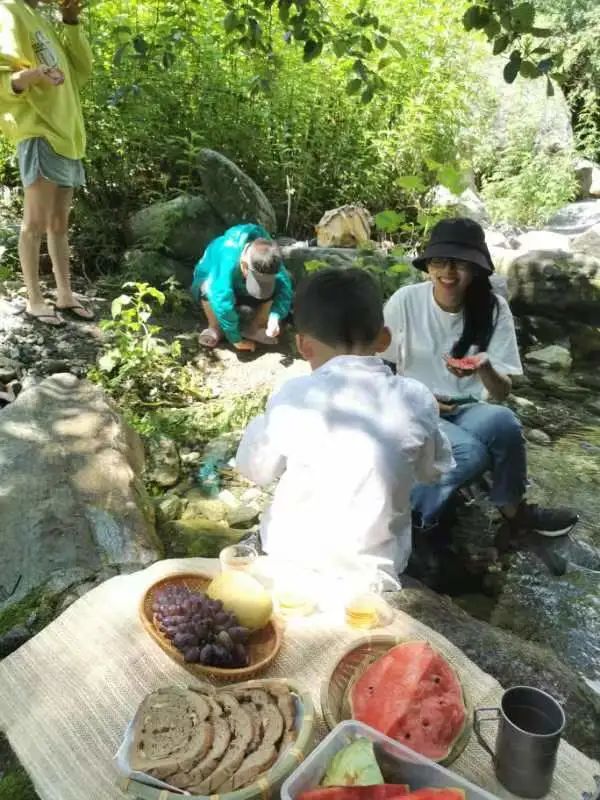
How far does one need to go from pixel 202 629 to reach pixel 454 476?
5.67ft

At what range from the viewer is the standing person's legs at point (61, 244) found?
190 inches

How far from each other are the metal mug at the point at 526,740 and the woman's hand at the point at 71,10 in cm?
476

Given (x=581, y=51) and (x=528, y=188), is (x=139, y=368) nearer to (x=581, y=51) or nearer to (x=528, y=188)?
(x=528, y=188)

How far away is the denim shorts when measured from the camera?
14.9 ft

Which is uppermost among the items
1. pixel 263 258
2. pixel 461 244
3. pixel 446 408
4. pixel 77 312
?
pixel 461 244

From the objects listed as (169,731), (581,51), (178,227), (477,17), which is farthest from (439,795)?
(581,51)

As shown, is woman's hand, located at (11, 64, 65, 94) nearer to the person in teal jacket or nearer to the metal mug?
the person in teal jacket

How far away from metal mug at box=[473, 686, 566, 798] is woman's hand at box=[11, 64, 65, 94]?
170 inches

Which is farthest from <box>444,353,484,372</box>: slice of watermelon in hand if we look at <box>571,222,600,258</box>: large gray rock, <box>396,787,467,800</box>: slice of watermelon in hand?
<box>571,222,600,258</box>: large gray rock

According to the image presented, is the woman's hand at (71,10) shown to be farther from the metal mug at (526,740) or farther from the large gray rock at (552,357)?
the large gray rock at (552,357)

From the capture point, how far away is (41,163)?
15.0ft

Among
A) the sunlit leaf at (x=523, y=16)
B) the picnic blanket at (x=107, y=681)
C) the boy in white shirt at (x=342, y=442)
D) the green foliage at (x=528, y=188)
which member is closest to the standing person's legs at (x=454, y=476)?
the boy in white shirt at (x=342, y=442)

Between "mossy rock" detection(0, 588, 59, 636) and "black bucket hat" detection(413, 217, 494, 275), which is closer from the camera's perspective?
"mossy rock" detection(0, 588, 59, 636)

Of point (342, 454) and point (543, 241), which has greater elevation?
point (342, 454)
